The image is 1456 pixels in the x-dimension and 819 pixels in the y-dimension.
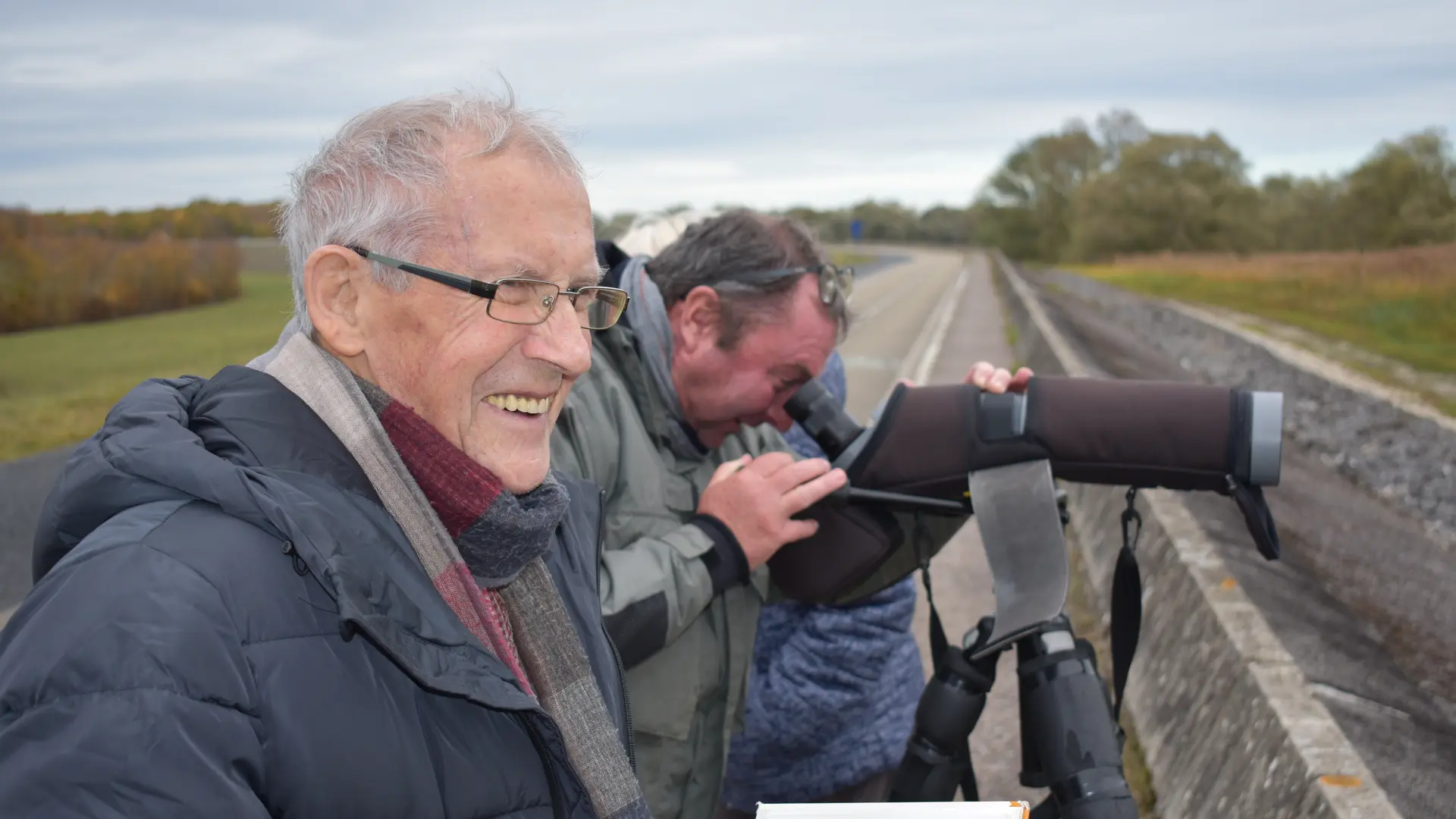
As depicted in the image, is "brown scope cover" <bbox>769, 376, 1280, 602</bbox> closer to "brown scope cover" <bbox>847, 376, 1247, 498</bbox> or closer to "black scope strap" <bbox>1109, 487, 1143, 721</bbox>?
Result: "brown scope cover" <bbox>847, 376, 1247, 498</bbox>

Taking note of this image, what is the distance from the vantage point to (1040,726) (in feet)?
7.59

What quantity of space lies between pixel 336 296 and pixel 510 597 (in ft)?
1.79

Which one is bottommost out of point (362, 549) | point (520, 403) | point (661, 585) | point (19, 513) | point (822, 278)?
point (19, 513)

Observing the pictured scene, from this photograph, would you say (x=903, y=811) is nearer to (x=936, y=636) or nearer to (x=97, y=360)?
(x=936, y=636)

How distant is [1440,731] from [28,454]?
1122 centimetres

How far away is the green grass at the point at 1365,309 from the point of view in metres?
16.8

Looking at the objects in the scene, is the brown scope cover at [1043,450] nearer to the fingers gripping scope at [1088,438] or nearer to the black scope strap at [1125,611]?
the fingers gripping scope at [1088,438]

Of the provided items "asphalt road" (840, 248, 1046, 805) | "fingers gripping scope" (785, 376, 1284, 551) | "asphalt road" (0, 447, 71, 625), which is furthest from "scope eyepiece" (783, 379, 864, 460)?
"asphalt road" (0, 447, 71, 625)

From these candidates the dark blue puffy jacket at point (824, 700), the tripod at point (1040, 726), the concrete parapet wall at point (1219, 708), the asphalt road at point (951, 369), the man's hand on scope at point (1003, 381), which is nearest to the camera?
the tripod at point (1040, 726)

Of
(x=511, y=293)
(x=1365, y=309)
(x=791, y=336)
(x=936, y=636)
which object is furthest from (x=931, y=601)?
(x=1365, y=309)

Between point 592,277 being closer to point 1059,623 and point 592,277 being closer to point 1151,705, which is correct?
point 1059,623

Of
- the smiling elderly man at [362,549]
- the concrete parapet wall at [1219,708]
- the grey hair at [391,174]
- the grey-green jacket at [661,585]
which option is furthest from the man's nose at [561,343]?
the concrete parapet wall at [1219,708]

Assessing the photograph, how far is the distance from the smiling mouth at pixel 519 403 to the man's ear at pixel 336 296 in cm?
21

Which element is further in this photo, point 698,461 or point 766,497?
point 698,461
